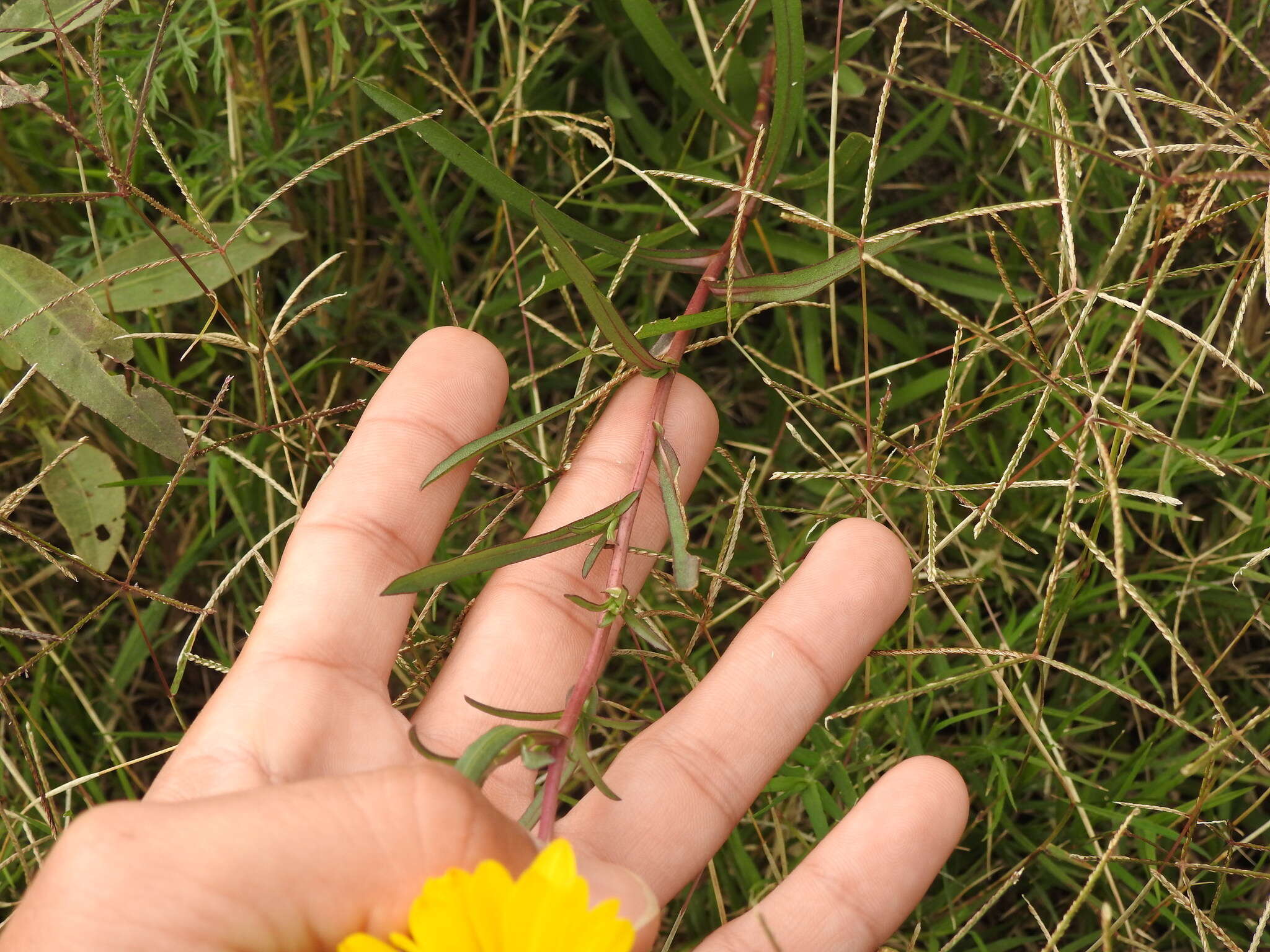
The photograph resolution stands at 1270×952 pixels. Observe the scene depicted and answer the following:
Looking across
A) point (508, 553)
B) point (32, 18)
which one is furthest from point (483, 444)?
point (32, 18)

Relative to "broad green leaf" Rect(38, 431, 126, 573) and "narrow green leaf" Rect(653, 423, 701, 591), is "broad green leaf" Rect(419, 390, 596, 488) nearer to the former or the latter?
"narrow green leaf" Rect(653, 423, 701, 591)

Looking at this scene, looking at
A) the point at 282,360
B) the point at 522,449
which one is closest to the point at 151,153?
the point at 282,360

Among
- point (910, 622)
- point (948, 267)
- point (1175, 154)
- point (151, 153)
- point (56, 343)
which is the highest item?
point (151, 153)

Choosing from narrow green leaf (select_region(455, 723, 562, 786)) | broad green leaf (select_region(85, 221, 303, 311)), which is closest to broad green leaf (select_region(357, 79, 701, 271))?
broad green leaf (select_region(85, 221, 303, 311))

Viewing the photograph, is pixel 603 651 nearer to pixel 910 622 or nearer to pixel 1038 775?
pixel 910 622

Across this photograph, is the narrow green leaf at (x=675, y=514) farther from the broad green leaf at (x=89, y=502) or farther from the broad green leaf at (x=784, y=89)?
the broad green leaf at (x=89, y=502)

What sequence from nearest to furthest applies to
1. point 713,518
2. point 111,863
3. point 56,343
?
point 111,863
point 56,343
point 713,518
